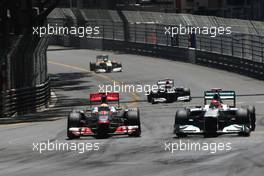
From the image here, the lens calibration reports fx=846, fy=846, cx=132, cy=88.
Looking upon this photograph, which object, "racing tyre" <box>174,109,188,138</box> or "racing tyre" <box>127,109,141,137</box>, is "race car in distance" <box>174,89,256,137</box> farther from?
"racing tyre" <box>127,109,141,137</box>

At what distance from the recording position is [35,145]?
22.5 meters

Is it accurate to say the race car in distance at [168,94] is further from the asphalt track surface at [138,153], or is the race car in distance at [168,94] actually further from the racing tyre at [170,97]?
the asphalt track surface at [138,153]

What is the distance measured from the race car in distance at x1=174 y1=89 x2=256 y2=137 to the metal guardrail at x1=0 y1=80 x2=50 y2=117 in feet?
37.6

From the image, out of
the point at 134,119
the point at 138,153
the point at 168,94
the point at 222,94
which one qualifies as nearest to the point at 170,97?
the point at 168,94

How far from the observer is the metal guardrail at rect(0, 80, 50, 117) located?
33531 mm

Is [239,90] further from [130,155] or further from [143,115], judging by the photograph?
[130,155]

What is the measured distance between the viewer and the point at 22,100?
35.0 m

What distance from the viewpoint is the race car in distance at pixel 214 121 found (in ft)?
74.9

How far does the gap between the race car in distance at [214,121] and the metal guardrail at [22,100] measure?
37.6ft

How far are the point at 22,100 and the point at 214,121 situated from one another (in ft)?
45.8

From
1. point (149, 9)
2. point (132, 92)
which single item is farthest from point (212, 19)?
point (149, 9)

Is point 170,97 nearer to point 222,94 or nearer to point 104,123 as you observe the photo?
point 222,94

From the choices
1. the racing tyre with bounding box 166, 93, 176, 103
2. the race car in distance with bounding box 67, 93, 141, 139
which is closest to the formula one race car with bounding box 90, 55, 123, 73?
the racing tyre with bounding box 166, 93, 176, 103

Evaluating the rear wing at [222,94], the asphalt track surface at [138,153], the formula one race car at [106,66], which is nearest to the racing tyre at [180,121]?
the asphalt track surface at [138,153]
